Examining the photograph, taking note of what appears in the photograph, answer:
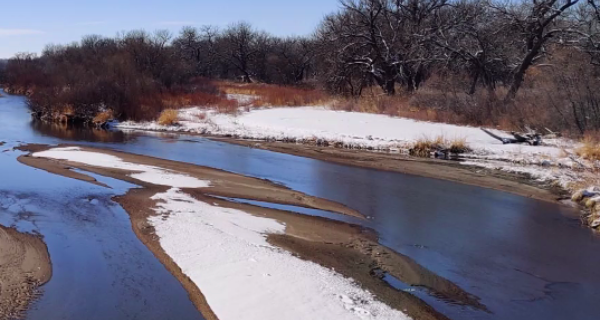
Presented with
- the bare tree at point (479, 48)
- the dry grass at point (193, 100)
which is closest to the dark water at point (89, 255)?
the bare tree at point (479, 48)

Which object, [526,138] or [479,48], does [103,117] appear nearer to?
[479,48]

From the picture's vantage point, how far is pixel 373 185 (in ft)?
47.8

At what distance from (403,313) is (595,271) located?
3.84 meters

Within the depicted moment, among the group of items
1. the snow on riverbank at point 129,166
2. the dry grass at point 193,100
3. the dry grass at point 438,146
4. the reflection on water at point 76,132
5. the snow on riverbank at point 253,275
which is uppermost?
the dry grass at point 193,100

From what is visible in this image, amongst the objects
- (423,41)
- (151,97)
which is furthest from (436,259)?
(151,97)

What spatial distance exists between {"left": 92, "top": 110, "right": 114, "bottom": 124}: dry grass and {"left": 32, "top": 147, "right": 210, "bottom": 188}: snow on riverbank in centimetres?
1128

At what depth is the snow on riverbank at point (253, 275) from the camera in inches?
251

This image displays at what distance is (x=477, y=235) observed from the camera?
10.1 m

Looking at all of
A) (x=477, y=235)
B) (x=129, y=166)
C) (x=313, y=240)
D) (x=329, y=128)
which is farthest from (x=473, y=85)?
(x=313, y=240)

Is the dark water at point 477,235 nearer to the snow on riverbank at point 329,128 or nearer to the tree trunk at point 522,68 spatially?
the snow on riverbank at point 329,128

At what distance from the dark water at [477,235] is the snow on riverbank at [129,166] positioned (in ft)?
6.77

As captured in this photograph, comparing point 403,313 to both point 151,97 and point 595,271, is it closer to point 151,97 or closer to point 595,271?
point 595,271

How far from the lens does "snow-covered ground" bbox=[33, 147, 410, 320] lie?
639 cm

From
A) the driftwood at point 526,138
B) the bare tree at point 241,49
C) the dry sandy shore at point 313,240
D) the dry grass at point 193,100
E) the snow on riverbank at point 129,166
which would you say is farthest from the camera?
the bare tree at point 241,49
